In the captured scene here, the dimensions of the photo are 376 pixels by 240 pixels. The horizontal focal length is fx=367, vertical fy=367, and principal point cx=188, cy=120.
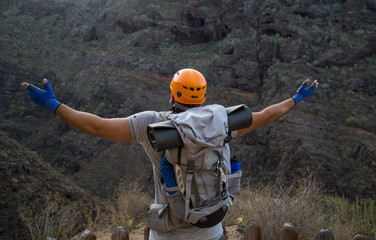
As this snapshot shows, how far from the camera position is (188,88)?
2275 millimetres

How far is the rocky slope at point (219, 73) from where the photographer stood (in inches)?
546

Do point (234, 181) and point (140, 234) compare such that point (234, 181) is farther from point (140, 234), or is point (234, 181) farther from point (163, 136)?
point (140, 234)

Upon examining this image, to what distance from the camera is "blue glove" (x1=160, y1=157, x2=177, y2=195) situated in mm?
2123

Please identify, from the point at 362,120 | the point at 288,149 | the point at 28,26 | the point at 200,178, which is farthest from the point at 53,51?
the point at 200,178

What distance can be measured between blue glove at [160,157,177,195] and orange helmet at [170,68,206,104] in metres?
0.42

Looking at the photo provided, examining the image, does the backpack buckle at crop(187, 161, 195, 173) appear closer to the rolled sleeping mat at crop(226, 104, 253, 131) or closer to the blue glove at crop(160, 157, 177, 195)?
the blue glove at crop(160, 157, 177, 195)

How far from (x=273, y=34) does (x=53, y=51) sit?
12962 millimetres

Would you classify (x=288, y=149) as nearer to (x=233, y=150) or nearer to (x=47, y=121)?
(x=233, y=150)

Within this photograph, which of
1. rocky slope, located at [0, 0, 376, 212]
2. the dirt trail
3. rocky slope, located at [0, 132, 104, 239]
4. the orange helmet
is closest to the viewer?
the orange helmet

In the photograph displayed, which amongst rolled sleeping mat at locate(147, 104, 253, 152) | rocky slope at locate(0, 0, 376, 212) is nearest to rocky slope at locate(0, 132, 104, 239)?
rolled sleeping mat at locate(147, 104, 253, 152)

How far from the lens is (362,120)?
1419cm

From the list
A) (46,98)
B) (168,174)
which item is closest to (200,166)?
(168,174)

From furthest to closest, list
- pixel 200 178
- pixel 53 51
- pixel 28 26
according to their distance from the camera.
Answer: pixel 28 26 → pixel 53 51 → pixel 200 178

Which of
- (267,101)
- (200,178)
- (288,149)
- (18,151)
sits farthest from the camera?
(267,101)
